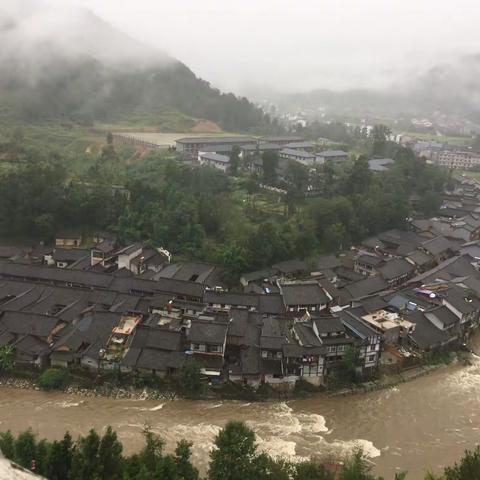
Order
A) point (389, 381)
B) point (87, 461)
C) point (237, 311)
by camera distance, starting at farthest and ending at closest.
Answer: point (237, 311), point (389, 381), point (87, 461)

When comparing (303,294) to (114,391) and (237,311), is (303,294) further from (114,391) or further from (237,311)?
(114,391)

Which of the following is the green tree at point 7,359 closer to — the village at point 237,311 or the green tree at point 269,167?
the village at point 237,311

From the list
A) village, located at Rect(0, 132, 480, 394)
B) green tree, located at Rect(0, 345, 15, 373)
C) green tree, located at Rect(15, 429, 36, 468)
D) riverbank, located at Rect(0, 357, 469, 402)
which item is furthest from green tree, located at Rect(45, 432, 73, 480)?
green tree, located at Rect(0, 345, 15, 373)

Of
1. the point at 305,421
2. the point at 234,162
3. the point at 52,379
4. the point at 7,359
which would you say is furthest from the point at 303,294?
the point at 234,162

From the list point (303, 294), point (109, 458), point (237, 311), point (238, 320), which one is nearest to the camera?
point (109, 458)

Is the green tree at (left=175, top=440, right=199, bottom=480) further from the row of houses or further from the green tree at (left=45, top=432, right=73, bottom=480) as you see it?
the row of houses

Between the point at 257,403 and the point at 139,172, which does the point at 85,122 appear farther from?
the point at 257,403
